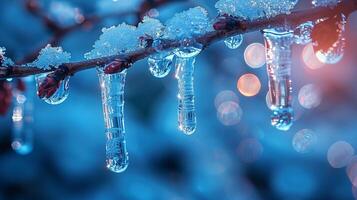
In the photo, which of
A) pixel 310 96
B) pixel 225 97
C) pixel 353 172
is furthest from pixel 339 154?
pixel 225 97

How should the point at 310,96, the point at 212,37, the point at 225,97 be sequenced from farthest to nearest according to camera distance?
the point at 225,97 → the point at 310,96 → the point at 212,37

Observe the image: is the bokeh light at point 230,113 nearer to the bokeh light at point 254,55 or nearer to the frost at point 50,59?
the bokeh light at point 254,55

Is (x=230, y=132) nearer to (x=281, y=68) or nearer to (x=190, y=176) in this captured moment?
(x=190, y=176)

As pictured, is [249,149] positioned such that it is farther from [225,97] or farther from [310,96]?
[310,96]

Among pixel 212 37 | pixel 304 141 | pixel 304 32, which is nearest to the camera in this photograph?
pixel 212 37

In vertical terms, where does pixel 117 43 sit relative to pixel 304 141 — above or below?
below

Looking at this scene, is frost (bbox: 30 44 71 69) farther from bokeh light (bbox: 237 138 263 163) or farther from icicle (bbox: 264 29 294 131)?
bokeh light (bbox: 237 138 263 163)

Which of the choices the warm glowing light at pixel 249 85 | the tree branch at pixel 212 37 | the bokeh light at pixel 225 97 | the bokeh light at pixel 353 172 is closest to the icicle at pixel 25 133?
the bokeh light at pixel 225 97

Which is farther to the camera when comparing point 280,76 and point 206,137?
point 206,137
